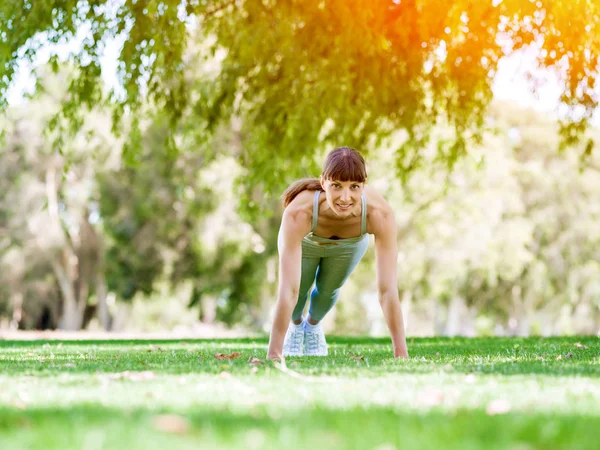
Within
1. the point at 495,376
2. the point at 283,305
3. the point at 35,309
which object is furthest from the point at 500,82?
the point at 35,309

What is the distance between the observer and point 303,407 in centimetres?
329

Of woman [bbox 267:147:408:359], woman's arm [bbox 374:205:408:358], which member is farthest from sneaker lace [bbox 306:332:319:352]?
woman's arm [bbox 374:205:408:358]

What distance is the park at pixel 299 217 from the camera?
328 cm

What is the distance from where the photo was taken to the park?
328cm

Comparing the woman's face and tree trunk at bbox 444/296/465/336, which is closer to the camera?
the woman's face

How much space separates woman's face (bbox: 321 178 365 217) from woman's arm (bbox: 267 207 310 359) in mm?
308

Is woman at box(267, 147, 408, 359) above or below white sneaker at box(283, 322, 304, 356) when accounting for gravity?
above

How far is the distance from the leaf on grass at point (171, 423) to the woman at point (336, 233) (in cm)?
281

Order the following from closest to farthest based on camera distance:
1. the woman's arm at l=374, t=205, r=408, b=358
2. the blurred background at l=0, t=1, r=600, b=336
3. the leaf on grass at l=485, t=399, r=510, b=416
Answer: the leaf on grass at l=485, t=399, r=510, b=416 → the woman's arm at l=374, t=205, r=408, b=358 → the blurred background at l=0, t=1, r=600, b=336

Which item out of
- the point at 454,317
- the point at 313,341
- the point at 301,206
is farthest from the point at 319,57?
the point at 454,317

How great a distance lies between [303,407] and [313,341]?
410cm

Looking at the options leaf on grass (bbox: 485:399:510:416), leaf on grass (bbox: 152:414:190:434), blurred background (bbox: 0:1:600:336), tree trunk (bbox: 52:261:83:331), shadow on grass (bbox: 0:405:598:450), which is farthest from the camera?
tree trunk (bbox: 52:261:83:331)

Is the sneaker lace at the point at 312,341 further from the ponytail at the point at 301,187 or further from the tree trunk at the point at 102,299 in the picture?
the tree trunk at the point at 102,299

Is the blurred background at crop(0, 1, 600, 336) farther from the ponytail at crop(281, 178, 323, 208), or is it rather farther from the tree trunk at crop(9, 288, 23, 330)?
the ponytail at crop(281, 178, 323, 208)
